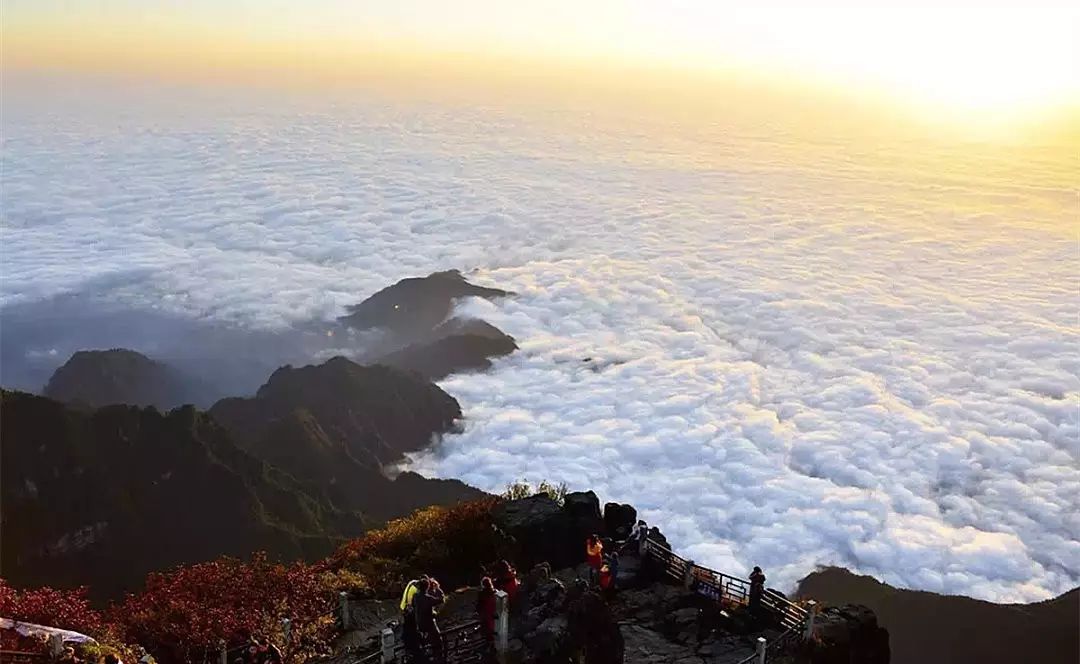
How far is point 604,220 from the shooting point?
150 metres

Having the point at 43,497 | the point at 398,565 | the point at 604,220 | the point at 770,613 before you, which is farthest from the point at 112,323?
the point at 770,613

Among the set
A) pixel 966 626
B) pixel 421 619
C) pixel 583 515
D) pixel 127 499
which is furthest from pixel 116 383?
pixel 966 626

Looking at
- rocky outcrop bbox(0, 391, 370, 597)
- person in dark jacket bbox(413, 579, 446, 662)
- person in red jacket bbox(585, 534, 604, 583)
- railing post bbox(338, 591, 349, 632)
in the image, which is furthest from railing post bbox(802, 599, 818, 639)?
rocky outcrop bbox(0, 391, 370, 597)

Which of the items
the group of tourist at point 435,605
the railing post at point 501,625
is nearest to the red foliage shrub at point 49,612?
the group of tourist at point 435,605

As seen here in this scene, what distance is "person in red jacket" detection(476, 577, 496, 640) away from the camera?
41.3ft

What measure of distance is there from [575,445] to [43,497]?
39006mm

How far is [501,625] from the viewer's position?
12.6 m

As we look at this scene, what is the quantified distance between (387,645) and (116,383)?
71.7 m

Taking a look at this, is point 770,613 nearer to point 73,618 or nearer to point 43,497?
point 73,618

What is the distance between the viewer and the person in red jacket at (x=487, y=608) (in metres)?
12.6

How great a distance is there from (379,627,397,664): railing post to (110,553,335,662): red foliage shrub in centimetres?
289

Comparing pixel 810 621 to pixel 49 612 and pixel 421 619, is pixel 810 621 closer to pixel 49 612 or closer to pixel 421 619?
pixel 421 619

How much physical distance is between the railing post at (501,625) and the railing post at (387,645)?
5.76 feet

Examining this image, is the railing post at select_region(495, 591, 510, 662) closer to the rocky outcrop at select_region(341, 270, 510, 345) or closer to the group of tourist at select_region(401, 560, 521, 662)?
the group of tourist at select_region(401, 560, 521, 662)
